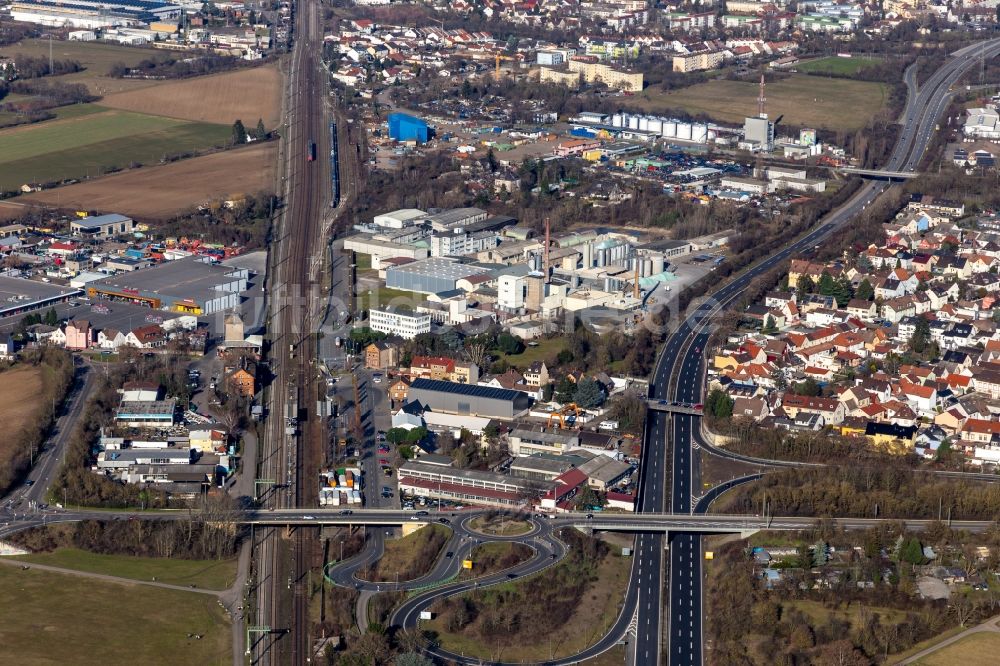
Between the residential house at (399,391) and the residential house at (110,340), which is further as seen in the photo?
the residential house at (110,340)

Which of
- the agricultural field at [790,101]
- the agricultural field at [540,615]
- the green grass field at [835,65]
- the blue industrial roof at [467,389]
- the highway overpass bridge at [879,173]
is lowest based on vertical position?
the agricultural field at [540,615]

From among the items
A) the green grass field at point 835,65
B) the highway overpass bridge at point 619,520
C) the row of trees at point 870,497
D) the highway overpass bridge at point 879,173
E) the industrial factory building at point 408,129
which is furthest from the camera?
the green grass field at point 835,65

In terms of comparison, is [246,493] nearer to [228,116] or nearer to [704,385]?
[704,385]

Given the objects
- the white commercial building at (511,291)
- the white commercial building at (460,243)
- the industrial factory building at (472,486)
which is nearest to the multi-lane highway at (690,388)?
the industrial factory building at (472,486)

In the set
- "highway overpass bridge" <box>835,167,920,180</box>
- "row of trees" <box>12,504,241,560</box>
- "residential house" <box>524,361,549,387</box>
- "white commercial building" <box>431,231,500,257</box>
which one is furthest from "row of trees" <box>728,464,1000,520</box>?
"highway overpass bridge" <box>835,167,920,180</box>

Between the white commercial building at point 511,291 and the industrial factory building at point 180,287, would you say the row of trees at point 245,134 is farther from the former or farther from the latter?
the white commercial building at point 511,291

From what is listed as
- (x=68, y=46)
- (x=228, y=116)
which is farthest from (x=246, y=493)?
(x=68, y=46)

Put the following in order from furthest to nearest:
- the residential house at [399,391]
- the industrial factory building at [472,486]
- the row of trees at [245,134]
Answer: the row of trees at [245,134] < the residential house at [399,391] < the industrial factory building at [472,486]
